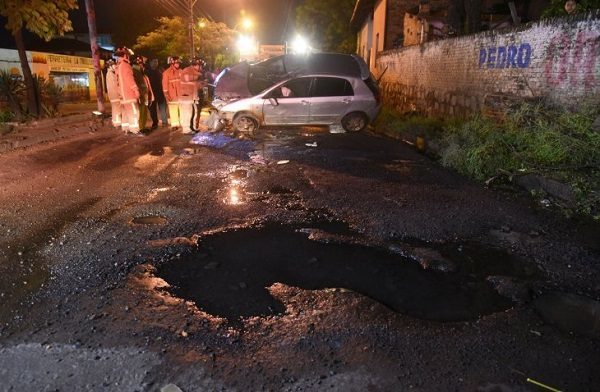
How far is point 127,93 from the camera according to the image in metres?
10.4

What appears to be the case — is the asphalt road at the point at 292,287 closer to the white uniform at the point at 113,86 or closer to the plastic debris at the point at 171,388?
the plastic debris at the point at 171,388

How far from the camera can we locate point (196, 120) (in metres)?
12.3

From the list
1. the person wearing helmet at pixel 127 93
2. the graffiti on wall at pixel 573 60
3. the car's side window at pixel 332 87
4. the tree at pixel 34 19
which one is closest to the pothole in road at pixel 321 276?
the graffiti on wall at pixel 573 60

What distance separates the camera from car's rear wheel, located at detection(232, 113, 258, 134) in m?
12.1

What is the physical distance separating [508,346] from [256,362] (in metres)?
1.63

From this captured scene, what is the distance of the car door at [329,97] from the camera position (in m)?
11.8

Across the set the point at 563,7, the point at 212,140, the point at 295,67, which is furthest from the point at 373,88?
the point at 563,7

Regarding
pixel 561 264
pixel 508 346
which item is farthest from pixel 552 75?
pixel 508 346

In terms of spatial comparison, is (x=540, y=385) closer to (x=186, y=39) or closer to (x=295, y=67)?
(x=295, y=67)

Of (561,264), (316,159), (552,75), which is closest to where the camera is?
(561,264)

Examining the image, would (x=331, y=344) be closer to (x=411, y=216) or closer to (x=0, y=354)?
(x=0, y=354)

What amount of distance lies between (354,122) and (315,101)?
125cm

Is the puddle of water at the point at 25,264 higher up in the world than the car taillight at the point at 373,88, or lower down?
lower down

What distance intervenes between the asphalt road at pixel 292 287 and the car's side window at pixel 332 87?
5.44 meters
